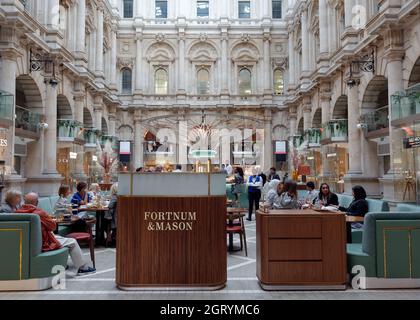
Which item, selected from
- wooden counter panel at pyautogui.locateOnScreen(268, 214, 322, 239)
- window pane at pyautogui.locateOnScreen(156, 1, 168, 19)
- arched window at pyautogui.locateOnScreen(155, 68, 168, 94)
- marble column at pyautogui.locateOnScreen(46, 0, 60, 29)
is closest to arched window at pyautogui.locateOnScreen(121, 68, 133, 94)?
arched window at pyautogui.locateOnScreen(155, 68, 168, 94)

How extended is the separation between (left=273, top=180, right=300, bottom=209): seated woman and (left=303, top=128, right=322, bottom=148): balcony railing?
51.3 feet

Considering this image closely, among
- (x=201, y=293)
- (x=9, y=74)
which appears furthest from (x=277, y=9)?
(x=201, y=293)

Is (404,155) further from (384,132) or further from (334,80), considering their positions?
(334,80)

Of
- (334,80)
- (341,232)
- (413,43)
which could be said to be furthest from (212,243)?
(334,80)

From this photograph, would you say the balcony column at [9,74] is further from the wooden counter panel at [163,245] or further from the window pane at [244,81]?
the window pane at [244,81]

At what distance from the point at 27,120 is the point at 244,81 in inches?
908

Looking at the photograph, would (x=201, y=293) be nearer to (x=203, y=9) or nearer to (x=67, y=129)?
(x=67, y=129)

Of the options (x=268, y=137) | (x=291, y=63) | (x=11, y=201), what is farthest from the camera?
(x=268, y=137)

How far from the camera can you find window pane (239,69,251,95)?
119 feet

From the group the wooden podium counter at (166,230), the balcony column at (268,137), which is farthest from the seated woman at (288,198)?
the balcony column at (268,137)

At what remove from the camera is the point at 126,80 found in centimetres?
3597

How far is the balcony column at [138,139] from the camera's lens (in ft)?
113

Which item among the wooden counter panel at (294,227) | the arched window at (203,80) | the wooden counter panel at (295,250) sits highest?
the arched window at (203,80)
